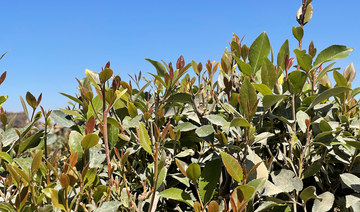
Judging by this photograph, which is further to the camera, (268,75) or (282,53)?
(282,53)

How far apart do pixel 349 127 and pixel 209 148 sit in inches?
26.6

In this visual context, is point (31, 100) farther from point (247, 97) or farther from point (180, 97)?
point (247, 97)

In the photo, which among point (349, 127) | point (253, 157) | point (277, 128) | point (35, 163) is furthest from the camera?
point (277, 128)

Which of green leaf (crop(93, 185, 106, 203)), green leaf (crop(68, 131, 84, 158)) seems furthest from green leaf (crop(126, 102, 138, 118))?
green leaf (crop(93, 185, 106, 203))

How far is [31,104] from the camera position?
1625mm

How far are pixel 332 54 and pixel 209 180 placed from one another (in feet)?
2.83

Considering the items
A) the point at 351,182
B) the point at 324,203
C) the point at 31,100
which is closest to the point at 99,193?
the point at 31,100

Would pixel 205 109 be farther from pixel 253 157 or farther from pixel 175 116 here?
pixel 253 157

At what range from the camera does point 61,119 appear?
186cm

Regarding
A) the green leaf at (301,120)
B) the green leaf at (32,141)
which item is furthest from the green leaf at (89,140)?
the green leaf at (301,120)

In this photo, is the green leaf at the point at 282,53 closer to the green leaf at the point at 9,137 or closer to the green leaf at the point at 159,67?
the green leaf at the point at 159,67

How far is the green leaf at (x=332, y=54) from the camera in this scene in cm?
154

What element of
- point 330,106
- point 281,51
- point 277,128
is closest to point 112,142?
point 277,128

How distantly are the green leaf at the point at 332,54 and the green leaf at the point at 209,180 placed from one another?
0.68m
